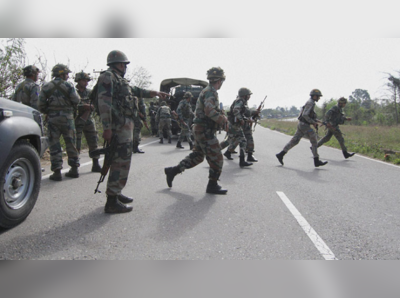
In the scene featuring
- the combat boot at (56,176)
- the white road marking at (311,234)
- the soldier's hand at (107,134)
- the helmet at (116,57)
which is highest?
the helmet at (116,57)

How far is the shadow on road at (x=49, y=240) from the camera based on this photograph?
2.59 meters

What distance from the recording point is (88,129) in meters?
6.17

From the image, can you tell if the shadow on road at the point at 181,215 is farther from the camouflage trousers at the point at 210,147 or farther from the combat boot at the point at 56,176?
A: the combat boot at the point at 56,176

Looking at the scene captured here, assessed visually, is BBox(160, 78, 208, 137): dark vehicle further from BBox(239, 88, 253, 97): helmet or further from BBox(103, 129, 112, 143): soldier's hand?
BBox(103, 129, 112, 143): soldier's hand

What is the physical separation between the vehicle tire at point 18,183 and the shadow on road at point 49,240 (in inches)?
13.0

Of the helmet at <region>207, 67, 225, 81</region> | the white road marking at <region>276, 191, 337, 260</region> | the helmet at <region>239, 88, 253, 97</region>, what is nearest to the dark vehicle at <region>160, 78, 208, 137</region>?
the helmet at <region>239, 88, 253, 97</region>

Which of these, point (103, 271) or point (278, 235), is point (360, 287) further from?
point (103, 271)

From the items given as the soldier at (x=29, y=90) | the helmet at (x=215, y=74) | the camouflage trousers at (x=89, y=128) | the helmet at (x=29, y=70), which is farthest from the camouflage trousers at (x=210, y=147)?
the helmet at (x=29, y=70)

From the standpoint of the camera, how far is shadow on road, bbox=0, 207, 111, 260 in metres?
2.59

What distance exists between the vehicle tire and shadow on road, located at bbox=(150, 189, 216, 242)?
4.97 feet

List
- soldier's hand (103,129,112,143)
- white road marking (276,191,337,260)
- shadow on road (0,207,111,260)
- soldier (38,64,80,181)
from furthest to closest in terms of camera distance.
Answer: soldier (38,64,80,181), soldier's hand (103,129,112,143), white road marking (276,191,337,260), shadow on road (0,207,111,260)

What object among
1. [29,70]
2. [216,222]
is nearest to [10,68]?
[29,70]

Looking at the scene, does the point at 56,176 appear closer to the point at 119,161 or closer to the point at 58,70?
the point at 58,70

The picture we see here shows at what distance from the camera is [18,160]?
10.6 ft
